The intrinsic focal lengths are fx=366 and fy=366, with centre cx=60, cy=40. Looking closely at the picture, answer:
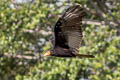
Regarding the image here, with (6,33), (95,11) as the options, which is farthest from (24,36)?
(95,11)

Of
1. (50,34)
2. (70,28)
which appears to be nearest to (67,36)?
(70,28)

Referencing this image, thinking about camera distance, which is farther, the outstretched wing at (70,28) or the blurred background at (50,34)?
the blurred background at (50,34)

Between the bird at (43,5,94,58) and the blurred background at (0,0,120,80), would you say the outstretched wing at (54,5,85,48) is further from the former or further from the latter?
the blurred background at (0,0,120,80)

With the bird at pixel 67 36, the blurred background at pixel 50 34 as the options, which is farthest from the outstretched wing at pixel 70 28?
the blurred background at pixel 50 34

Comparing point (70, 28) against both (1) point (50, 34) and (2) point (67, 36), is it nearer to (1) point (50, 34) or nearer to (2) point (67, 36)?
(2) point (67, 36)

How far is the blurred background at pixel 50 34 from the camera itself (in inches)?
262

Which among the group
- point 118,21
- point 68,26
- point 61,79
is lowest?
point 61,79

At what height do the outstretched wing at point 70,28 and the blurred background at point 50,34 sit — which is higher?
the outstretched wing at point 70,28

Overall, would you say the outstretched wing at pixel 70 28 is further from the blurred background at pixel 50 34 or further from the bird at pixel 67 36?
the blurred background at pixel 50 34

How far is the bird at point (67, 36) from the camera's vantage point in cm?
343

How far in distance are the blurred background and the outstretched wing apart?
118 inches

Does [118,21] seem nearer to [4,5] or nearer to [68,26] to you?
→ [4,5]

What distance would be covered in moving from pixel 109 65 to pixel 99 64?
0.69 m

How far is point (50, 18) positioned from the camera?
23.3 feet
